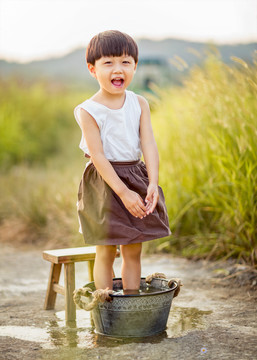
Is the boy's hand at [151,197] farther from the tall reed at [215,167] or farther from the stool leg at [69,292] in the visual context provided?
the tall reed at [215,167]

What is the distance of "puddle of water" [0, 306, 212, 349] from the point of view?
A: 2898 millimetres

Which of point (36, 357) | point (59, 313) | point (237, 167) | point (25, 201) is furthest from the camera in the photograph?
point (25, 201)

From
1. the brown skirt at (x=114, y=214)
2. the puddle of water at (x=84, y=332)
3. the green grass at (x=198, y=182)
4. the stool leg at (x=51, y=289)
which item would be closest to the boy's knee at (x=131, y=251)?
the brown skirt at (x=114, y=214)

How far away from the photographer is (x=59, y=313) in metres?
3.58

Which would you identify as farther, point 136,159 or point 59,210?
point 59,210

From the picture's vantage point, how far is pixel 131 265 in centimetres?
296

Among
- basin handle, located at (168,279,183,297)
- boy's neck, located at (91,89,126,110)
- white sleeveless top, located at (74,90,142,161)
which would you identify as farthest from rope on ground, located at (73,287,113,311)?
boy's neck, located at (91,89,126,110)

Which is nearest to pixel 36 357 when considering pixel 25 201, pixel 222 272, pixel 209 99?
pixel 222 272

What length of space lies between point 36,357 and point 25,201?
4070 millimetres

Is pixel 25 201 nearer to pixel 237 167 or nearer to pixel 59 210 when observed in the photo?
pixel 59 210

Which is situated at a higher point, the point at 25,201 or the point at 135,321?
the point at 25,201

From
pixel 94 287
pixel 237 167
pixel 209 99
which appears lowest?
pixel 94 287

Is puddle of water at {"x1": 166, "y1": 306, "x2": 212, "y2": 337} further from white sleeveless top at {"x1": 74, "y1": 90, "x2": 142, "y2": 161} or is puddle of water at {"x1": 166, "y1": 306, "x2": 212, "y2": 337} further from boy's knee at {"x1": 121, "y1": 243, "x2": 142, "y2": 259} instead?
white sleeveless top at {"x1": 74, "y1": 90, "x2": 142, "y2": 161}

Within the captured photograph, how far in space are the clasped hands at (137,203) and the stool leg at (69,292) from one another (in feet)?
2.89
